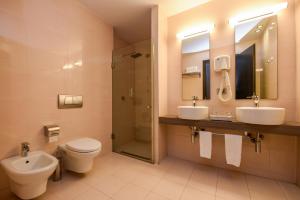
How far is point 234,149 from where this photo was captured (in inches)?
64.7

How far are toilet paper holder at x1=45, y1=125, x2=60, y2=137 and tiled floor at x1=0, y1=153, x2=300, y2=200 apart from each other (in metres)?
0.57

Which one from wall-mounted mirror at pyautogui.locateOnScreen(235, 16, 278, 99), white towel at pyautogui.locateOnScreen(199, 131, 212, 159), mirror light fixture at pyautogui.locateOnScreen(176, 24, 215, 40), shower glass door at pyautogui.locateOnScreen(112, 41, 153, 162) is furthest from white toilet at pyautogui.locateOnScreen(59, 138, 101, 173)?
mirror light fixture at pyautogui.locateOnScreen(176, 24, 215, 40)

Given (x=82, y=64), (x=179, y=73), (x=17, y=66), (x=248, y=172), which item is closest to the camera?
(x=17, y=66)

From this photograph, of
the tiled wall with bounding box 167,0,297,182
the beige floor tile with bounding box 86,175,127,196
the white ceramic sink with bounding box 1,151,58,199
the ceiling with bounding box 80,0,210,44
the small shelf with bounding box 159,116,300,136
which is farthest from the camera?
the ceiling with bounding box 80,0,210,44

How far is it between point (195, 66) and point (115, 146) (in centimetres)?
208

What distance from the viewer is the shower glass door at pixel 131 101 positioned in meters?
2.47

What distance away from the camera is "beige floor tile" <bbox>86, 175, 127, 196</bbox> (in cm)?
144

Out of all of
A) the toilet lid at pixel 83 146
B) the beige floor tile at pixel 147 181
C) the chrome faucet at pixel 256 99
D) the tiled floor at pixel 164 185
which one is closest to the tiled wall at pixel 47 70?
the toilet lid at pixel 83 146

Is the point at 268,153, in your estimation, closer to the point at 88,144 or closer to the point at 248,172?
the point at 248,172

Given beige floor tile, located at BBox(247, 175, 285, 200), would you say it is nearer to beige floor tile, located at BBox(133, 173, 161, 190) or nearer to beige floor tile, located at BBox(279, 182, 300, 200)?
beige floor tile, located at BBox(279, 182, 300, 200)

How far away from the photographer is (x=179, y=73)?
226cm

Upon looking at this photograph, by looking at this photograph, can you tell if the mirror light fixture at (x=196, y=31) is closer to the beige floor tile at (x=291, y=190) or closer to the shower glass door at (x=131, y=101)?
the shower glass door at (x=131, y=101)

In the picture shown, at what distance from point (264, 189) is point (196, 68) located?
1.72m

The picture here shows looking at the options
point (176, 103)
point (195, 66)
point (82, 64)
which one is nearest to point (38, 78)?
point (82, 64)
